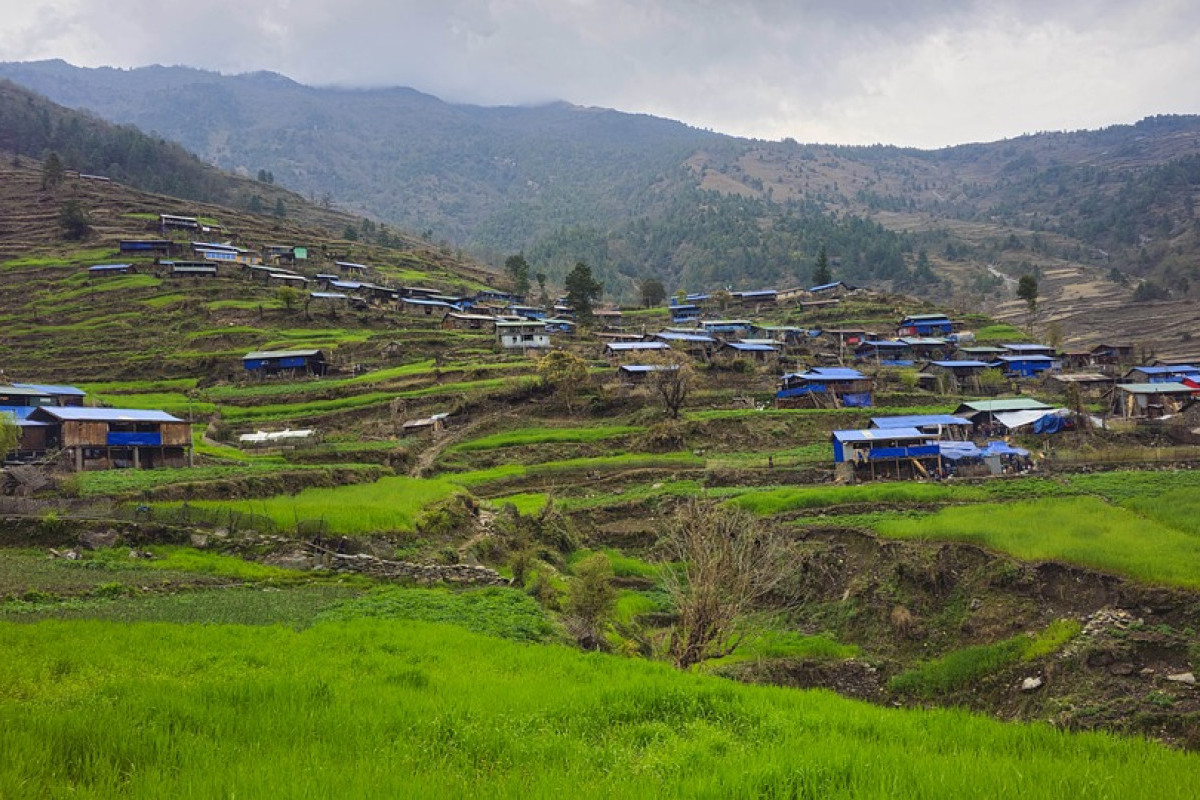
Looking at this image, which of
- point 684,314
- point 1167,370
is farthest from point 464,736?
point 684,314

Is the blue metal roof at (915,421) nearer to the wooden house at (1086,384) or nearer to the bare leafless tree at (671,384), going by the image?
the bare leafless tree at (671,384)

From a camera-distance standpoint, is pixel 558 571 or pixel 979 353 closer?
pixel 558 571

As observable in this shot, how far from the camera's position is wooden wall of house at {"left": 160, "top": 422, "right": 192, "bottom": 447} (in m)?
43.1

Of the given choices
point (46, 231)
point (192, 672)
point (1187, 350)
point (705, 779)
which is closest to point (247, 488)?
point (192, 672)

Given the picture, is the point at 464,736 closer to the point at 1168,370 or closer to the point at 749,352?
the point at 749,352

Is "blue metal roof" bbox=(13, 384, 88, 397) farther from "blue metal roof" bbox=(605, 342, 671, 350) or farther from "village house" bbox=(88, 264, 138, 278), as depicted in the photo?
"village house" bbox=(88, 264, 138, 278)

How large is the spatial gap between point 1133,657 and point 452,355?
69118 millimetres

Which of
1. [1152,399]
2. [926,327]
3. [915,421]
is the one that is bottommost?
[915,421]

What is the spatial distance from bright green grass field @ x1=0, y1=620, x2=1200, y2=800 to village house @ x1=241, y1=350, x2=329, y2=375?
A: 199 ft

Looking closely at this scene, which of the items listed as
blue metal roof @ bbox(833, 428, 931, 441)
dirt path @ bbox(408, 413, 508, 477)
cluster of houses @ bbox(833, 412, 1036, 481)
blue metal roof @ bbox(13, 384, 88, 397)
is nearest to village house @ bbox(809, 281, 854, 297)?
cluster of houses @ bbox(833, 412, 1036, 481)

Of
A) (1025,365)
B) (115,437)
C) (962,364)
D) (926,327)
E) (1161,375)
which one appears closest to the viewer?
→ (115,437)

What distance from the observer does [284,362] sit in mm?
70625

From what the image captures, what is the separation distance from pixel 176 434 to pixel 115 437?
3.19 meters

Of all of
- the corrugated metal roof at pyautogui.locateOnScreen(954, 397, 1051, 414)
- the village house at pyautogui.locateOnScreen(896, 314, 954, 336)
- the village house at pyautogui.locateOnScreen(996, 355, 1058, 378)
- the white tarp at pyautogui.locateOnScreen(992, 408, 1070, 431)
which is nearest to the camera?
the white tarp at pyautogui.locateOnScreen(992, 408, 1070, 431)
